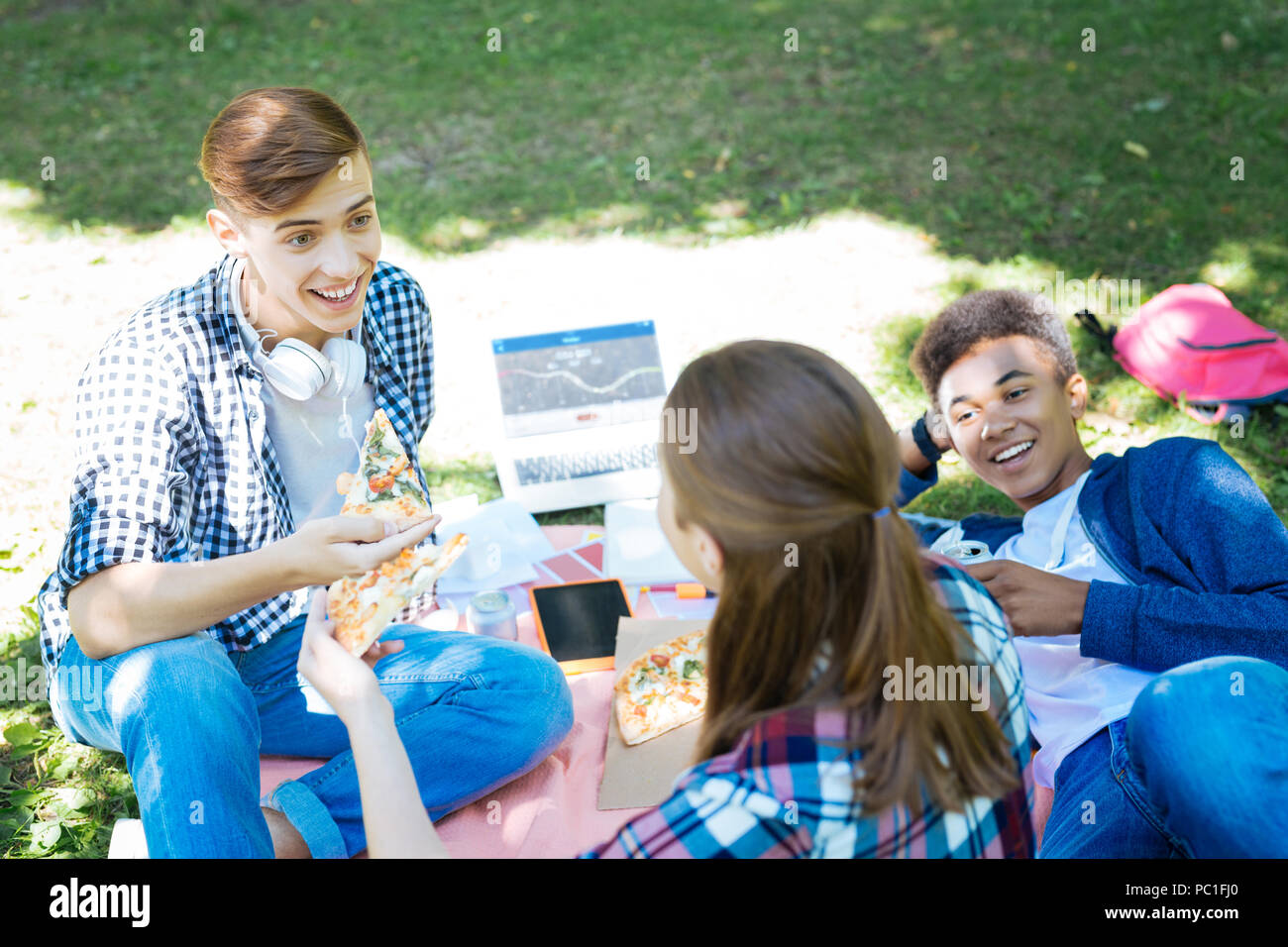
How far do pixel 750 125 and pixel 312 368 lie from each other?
4.90 m

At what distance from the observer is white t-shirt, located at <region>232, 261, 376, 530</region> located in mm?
2852

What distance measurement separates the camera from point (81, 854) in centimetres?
284

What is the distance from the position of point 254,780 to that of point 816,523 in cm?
156

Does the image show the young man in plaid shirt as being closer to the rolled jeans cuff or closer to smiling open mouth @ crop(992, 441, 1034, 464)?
the rolled jeans cuff

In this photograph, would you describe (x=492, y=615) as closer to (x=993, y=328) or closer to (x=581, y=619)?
(x=581, y=619)

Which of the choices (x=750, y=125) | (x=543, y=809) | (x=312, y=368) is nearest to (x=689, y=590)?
(x=543, y=809)

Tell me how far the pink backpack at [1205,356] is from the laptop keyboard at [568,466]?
2.26 metres

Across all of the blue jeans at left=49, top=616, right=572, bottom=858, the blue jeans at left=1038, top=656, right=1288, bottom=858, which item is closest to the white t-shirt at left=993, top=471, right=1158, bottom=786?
the blue jeans at left=1038, top=656, right=1288, bottom=858

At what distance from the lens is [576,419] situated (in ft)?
13.9

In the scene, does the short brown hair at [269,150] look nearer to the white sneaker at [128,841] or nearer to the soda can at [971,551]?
the white sneaker at [128,841]

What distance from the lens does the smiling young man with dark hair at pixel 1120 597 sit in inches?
80.9

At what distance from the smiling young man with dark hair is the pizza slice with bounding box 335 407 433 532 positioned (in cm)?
149

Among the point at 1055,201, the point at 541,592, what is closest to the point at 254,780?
the point at 541,592

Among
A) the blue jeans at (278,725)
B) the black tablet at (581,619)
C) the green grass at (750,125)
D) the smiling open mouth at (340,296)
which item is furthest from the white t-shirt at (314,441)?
the green grass at (750,125)
